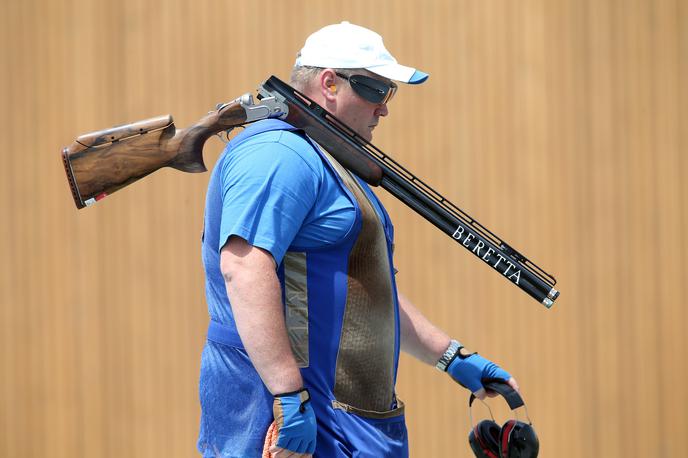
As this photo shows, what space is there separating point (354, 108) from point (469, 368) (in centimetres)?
79

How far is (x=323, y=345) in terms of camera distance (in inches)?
90.2

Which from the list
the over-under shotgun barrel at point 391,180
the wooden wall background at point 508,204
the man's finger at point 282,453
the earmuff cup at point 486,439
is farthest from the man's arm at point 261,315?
the wooden wall background at point 508,204

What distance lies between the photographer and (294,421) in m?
2.10

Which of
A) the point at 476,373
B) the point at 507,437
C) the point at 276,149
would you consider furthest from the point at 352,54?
the point at 507,437

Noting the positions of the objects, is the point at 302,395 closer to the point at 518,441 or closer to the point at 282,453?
the point at 282,453

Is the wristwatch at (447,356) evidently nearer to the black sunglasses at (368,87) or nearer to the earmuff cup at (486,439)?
the earmuff cup at (486,439)

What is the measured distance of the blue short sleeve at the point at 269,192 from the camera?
2135mm

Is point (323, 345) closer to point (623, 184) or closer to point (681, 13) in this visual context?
point (623, 184)

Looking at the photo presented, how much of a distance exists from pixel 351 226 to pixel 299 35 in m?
1.87

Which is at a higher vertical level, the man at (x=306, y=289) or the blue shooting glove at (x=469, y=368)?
the man at (x=306, y=289)

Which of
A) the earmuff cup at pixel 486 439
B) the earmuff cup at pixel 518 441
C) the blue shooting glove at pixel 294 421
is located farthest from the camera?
the earmuff cup at pixel 486 439

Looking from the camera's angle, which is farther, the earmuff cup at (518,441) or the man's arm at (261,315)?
the earmuff cup at (518,441)

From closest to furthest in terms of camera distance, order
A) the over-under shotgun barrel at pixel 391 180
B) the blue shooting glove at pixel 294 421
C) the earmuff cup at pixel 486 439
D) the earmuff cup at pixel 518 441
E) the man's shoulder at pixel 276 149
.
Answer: the blue shooting glove at pixel 294 421
the man's shoulder at pixel 276 149
the over-under shotgun barrel at pixel 391 180
the earmuff cup at pixel 518 441
the earmuff cup at pixel 486 439

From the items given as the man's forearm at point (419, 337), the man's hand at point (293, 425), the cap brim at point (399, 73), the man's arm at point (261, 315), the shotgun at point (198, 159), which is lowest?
the man's forearm at point (419, 337)
